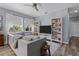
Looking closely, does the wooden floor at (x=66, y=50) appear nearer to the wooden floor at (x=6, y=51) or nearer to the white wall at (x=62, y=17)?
the wooden floor at (x=6, y=51)

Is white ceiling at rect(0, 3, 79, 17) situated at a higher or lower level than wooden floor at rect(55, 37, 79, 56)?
higher

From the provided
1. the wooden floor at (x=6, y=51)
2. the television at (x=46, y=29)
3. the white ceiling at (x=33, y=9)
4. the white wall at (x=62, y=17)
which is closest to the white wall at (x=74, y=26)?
the white wall at (x=62, y=17)

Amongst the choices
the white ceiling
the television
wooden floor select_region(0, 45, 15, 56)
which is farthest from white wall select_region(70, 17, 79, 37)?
wooden floor select_region(0, 45, 15, 56)

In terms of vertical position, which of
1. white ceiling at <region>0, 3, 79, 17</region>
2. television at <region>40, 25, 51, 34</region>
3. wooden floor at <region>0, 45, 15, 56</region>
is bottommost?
wooden floor at <region>0, 45, 15, 56</region>

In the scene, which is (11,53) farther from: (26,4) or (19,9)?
(26,4)

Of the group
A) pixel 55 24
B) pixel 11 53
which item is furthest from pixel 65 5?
pixel 11 53

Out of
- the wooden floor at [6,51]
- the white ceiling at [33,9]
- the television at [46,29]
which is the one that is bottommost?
the wooden floor at [6,51]

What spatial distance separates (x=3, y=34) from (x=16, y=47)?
1.21 ft

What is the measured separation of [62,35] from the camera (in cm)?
164

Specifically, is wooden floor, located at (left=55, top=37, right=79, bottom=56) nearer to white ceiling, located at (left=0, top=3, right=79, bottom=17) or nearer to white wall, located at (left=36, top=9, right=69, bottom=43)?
white wall, located at (left=36, top=9, right=69, bottom=43)

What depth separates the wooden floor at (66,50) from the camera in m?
1.58

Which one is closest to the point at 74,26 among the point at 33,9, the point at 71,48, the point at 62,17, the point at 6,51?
the point at 62,17

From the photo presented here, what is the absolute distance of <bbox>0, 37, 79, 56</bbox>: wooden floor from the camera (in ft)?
5.20

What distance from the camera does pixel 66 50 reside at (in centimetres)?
158
